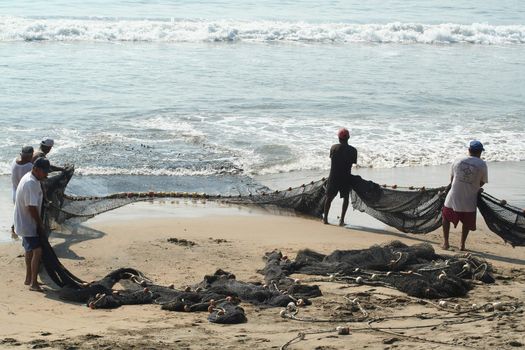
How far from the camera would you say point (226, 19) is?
40.6 m

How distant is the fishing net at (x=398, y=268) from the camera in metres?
8.90

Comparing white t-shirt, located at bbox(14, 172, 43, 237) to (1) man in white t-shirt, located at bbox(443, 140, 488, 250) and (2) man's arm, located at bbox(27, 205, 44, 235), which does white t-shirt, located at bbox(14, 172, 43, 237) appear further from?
(1) man in white t-shirt, located at bbox(443, 140, 488, 250)

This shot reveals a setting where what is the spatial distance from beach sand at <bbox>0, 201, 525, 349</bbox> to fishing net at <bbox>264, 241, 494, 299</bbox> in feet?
0.56

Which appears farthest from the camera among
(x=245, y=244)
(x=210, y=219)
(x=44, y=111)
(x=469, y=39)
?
(x=469, y=39)

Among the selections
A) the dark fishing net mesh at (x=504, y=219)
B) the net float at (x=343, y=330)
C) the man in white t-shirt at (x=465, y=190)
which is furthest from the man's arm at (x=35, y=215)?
the dark fishing net mesh at (x=504, y=219)

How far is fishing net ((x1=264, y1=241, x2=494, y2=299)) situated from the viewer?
8901mm

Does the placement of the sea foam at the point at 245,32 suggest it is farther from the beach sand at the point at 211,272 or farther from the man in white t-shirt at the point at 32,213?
the man in white t-shirt at the point at 32,213

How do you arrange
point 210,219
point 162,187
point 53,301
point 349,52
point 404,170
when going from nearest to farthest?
point 53,301 < point 210,219 < point 162,187 < point 404,170 < point 349,52

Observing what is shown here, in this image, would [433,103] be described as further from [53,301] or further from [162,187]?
[53,301]

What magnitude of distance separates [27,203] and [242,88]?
52.9 ft

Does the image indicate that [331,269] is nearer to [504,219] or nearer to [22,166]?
[504,219]

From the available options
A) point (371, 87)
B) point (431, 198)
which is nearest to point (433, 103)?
point (371, 87)

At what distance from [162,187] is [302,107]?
822 cm

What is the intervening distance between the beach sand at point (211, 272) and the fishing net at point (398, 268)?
171 mm
